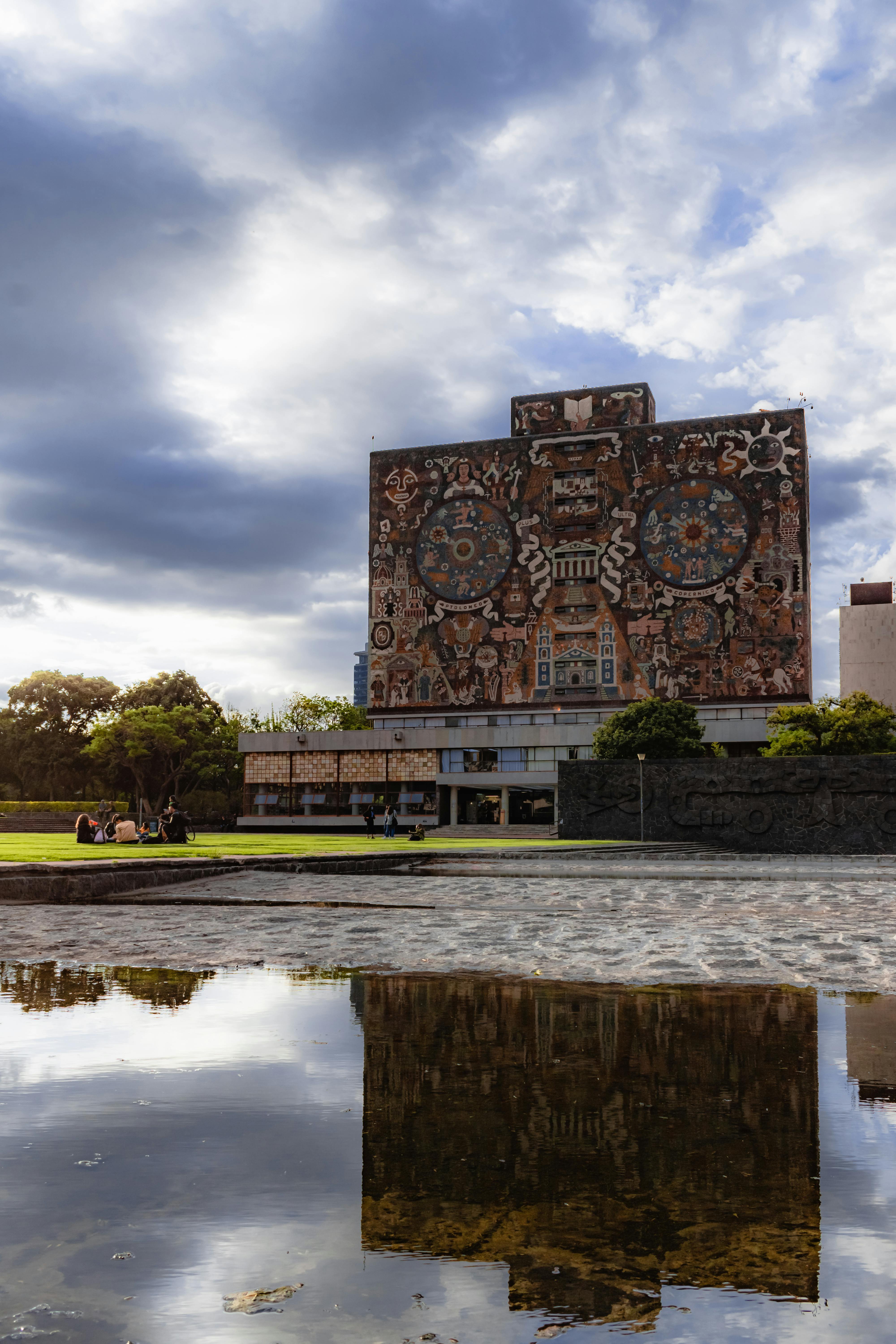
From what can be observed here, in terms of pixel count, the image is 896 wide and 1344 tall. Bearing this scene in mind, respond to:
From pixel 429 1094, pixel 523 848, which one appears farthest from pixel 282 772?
pixel 429 1094

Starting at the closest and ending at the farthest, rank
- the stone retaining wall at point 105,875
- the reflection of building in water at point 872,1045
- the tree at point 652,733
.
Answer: the reflection of building in water at point 872,1045
the stone retaining wall at point 105,875
the tree at point 652,733

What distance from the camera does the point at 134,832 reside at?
26.2 meters

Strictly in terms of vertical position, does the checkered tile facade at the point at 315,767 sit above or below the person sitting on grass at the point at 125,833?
above

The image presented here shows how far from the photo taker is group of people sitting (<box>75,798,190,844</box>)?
25.5 m

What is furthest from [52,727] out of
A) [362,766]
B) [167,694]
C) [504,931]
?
[504,931]

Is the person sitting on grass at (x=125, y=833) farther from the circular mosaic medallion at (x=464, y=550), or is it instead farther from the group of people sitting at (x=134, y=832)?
the circular mosaic medallion at (x=464, y=550)

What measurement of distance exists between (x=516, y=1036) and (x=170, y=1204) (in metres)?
2.47

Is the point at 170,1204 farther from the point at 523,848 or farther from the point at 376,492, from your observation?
the point at 376,492

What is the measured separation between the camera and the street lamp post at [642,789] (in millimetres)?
34062

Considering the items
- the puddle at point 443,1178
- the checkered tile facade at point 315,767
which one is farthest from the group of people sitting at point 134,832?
the checkered tile facade at point 315,767

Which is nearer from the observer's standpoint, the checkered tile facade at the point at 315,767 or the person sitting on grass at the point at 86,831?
the person sitting on grass at the point at 86,831

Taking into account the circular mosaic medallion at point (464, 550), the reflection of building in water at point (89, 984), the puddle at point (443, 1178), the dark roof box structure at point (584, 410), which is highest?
the dark roof box structure at point (584, 410)

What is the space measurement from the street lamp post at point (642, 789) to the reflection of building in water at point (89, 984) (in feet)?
91.8

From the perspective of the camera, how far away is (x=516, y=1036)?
200 inches
